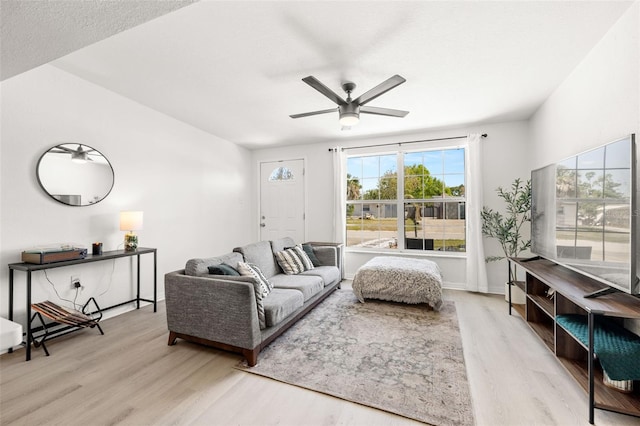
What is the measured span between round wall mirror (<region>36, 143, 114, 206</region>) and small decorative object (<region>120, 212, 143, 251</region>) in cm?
33

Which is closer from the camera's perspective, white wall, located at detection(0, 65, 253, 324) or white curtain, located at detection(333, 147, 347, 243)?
white wall, located at detection(0, 65, 253, 324)

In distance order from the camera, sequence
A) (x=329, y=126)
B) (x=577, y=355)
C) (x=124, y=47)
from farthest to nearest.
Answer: (x=329, y=126) → (x=124, y=47) → (x=577, y=355)

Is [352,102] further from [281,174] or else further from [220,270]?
[281,174]

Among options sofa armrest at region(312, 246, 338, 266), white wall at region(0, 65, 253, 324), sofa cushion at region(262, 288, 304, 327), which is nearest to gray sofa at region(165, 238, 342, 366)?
sofa cushion at region(262, 288, 304, 327)

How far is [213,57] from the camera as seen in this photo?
238cm

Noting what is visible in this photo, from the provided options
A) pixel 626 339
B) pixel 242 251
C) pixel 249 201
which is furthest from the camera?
A: pixel 249 201

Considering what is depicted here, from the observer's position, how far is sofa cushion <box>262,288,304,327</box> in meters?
2.35

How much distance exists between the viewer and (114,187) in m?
3.23

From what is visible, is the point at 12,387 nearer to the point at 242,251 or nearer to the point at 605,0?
the point at 242,251

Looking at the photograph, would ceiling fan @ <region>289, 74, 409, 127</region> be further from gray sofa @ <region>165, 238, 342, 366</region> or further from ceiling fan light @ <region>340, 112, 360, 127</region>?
gray sofa @ <region>165, 238, 342, 366</region>

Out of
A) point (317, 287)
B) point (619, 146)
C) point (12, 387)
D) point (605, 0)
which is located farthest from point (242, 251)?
point (605, 0)

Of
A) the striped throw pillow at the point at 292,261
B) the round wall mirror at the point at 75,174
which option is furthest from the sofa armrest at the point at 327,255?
A: the round wall mirror at the point at 75,174

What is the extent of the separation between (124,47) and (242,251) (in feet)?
6.98

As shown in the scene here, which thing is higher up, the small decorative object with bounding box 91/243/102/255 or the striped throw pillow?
the small decorative object with bounding box 91/243/102/255
